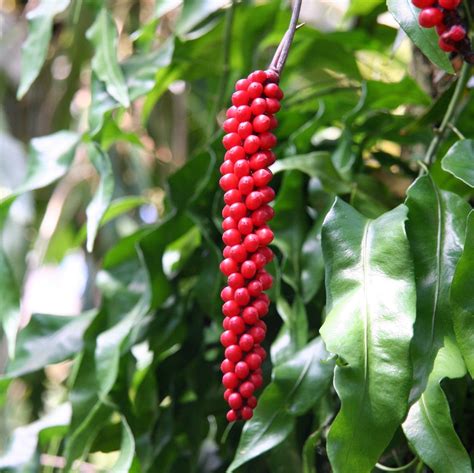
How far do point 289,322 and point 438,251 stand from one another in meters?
0.15

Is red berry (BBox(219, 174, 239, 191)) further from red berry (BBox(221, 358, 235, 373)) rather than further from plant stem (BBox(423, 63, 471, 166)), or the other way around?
plant stem (BBox(423, 63, 471, 166))

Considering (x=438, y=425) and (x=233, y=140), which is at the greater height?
(x=233, y=140)

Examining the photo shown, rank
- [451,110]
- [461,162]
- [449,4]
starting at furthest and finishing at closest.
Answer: [451,110] < [461,162] < [449,4]

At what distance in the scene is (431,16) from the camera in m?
0.40

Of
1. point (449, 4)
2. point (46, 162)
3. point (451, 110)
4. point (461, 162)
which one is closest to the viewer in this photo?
point (449, 4)

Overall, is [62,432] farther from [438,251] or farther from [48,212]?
[48,212]

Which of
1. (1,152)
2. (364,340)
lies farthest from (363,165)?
(1,152)

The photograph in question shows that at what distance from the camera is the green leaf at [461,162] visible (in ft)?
1.65

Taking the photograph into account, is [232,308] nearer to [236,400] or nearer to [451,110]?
[236,400]

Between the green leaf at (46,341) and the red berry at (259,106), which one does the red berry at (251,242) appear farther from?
the green leaf at (46,341)

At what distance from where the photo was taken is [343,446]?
0.44 metres

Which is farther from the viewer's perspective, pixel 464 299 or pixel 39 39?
pixel 39 39

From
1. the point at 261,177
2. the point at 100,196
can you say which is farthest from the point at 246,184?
the point at 100,196

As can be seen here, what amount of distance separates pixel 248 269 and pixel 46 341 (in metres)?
0.38
